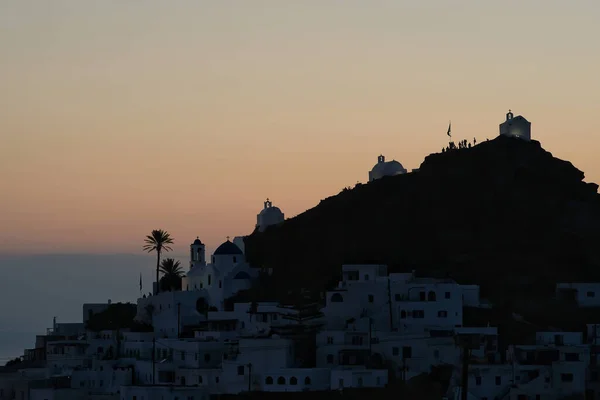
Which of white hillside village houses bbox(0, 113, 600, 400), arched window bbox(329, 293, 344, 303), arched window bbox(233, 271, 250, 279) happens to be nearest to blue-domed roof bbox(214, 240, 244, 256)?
arched window bbox(233, 271, 250, 279)

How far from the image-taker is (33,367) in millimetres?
117000

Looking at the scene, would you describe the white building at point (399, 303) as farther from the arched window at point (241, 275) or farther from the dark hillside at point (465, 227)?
the arched window at point (241, 275)

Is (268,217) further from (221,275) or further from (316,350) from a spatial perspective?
(316,350)

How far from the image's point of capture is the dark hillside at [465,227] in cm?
12469

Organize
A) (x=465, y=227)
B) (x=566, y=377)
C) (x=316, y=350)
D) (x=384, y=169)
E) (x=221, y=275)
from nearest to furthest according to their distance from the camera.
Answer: (x=566, y=377) → (x=316, y=350) → (x=221, y=275) → (x=465, y=227) → (x=384, y=169)

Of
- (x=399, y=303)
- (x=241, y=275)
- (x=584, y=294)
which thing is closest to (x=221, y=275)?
(x=241, y=275)

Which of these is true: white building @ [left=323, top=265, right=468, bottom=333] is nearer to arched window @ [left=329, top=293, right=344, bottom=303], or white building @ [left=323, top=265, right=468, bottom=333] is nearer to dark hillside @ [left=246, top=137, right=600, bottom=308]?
arched window @ [left=329, top=293, right=344, bottom=303]

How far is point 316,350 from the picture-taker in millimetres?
105250

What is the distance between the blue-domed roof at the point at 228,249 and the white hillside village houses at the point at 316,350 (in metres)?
3.22

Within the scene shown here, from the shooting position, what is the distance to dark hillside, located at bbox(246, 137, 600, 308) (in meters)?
125

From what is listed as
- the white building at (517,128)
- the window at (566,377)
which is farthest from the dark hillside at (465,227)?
the window at (566,377)

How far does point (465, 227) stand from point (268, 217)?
21.8m

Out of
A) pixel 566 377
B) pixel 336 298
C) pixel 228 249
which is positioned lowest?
pixel 566 377

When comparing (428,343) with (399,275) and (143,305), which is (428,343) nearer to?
(399,275)
